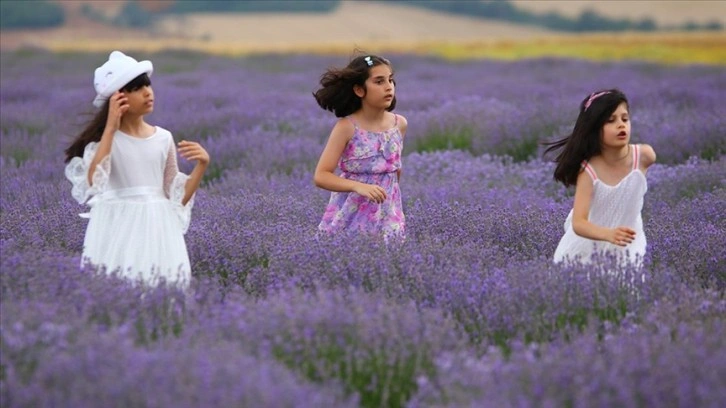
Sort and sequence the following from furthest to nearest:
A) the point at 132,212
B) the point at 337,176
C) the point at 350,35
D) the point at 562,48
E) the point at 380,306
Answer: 1. the point at 350,35
2. the point at 562,48
3. the point at 337,176
4. the point at 132,212
5. the point at 380,306

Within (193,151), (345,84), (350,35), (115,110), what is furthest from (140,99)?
(350,35)

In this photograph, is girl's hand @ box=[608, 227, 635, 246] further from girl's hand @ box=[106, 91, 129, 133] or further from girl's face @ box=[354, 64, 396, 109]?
girl's hand @ box=[106, 91, 129, 133]

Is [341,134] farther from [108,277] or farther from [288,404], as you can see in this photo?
[288,404]

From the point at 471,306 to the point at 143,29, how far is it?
5474cm

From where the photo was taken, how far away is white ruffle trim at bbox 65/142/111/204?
3.83m

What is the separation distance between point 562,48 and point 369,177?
29.7 m

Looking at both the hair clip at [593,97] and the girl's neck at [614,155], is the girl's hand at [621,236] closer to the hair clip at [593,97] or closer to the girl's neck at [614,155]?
the girl's neck at [614,155]

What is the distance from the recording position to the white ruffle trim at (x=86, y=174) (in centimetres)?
383

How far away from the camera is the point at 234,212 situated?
5.50 metres

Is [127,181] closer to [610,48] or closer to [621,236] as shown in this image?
[621,236]

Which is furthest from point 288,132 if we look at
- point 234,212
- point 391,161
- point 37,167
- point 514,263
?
point 514,263

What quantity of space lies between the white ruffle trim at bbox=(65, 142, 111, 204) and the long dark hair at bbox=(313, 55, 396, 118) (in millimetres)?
1196

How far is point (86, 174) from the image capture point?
3.92m

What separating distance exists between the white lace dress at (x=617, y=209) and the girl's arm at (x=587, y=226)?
0.11 ft
